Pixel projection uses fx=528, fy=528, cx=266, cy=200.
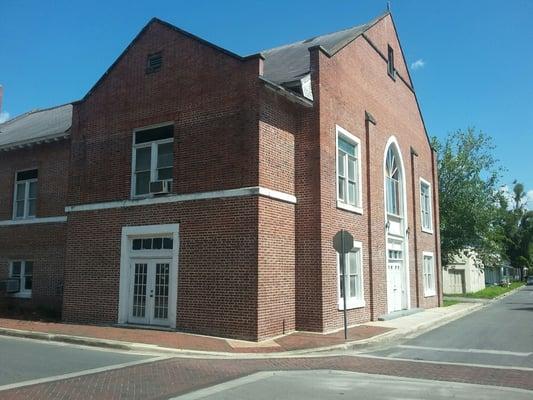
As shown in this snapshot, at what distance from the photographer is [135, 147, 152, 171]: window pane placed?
1649 centimetres

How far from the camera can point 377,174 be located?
65.7 feet

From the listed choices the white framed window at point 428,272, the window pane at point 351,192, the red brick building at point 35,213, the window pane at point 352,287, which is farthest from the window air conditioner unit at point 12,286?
the white framed window at point 428,272

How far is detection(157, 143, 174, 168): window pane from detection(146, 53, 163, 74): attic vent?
2.52m

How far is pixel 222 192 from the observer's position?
14.4 meters

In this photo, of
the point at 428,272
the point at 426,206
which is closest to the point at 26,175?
the point at 426,206

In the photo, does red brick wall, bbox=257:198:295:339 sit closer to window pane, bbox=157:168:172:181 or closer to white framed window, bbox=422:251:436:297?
window pane, bbox=157:168:172:181

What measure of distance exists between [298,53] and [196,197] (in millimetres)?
8398

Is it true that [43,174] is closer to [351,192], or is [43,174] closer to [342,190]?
[342,190]

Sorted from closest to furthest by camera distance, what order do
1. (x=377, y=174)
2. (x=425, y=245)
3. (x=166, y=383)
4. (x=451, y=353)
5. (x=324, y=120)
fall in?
(x=166, y=383) < (x=451, y=353) < (x=324, y=120) < (x=377, y=174) < (x=425, y=245)

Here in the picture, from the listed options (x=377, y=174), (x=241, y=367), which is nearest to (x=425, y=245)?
(x=377, y=174)

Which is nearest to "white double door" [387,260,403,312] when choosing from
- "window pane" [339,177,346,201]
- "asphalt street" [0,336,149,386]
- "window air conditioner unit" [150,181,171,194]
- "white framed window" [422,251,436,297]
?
"white framed window" [422,251,436,297]

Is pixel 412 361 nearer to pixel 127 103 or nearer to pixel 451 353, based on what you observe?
pixel 451 353

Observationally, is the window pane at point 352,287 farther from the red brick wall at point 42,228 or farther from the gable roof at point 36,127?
the gable roof at point 36,127

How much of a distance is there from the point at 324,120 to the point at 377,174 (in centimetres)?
483
